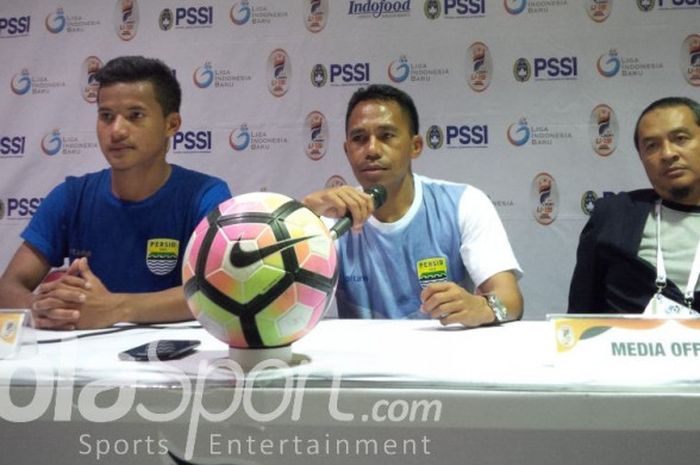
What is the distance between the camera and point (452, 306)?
43.2 inches

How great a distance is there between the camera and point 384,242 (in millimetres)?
1650

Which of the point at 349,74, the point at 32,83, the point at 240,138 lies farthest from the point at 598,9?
the point at 32,83

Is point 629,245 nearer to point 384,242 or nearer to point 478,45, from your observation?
point 384,242

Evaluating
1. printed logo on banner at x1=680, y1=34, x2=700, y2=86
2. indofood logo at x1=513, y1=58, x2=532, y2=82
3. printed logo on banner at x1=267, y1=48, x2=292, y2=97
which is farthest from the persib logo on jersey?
printed logo on banner at x1=680, y1=34, x2=700, y2=86

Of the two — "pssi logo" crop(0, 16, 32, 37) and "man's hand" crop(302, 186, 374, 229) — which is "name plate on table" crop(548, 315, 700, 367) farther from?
"pssi logo" crop(0, 16, 32, 37)

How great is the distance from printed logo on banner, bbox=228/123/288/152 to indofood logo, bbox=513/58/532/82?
98 centimetres

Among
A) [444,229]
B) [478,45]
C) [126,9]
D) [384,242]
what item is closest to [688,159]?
[444,229]

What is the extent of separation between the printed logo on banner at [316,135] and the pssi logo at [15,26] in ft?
4.41

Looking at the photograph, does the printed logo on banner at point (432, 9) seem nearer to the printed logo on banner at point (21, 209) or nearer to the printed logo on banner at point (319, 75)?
the printed logo on banner at point (319, 75)

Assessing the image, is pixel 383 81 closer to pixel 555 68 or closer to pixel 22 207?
pixel 555 68

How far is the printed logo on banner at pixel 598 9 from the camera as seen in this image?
2.37 meters

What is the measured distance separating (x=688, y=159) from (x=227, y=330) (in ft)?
4.81

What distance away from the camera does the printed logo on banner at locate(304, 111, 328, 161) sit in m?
2.50

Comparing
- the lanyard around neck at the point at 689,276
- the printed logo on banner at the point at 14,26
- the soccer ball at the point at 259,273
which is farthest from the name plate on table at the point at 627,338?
the printed logo on banner at the point at 14,26
